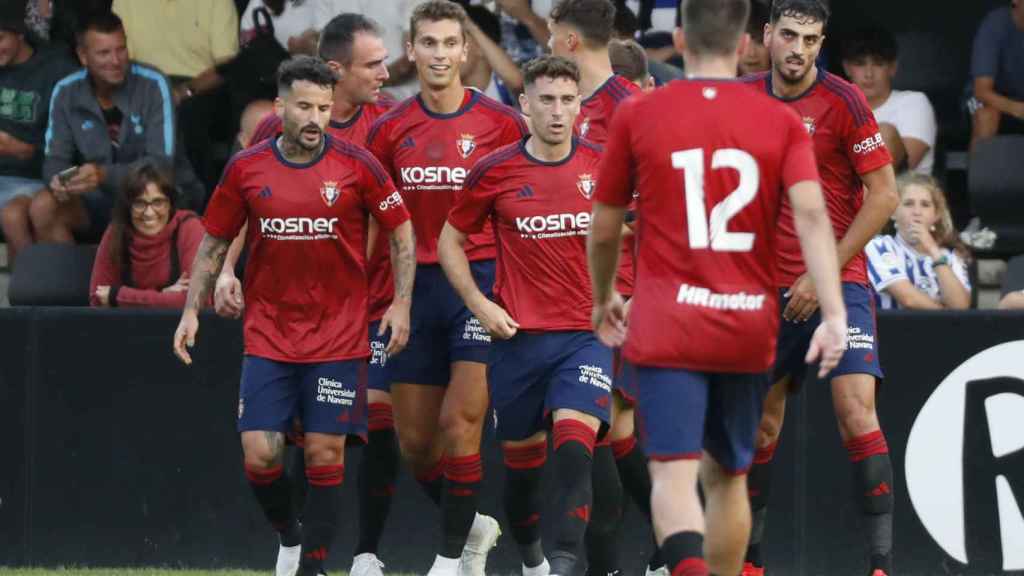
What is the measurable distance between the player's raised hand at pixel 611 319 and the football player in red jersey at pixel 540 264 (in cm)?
149

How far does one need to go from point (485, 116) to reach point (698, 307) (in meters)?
3.12

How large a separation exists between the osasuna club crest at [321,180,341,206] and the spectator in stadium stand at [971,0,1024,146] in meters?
5.18

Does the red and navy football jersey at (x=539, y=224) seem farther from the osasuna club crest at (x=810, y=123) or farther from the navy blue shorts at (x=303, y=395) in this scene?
the osasuna club crest at (x=810, y=123)

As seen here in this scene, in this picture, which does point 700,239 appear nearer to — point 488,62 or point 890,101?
point 488,62

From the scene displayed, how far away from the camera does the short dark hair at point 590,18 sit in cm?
923

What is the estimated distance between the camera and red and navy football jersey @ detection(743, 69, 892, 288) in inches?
330

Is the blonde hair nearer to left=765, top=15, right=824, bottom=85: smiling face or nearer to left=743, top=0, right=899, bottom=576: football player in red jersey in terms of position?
left=743, top=0, right=899, bottom=576: football player in red jersey

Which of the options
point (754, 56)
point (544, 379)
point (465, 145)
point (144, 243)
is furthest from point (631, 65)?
point (144, 243)

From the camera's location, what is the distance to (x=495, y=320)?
8312 mm

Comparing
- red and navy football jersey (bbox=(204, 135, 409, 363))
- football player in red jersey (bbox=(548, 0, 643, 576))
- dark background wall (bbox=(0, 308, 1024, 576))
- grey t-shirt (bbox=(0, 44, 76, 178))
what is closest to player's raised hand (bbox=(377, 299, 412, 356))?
red and navy football jersey (bbox=(204, 135, 409, 363))

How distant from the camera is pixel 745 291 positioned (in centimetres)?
648

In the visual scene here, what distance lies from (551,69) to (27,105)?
17.8ft

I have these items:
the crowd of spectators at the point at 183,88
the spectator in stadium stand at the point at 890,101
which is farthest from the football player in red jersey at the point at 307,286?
the spectator in stadium stand at the point at 890,101

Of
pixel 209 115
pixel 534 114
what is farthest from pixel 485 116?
pixel 209 115
